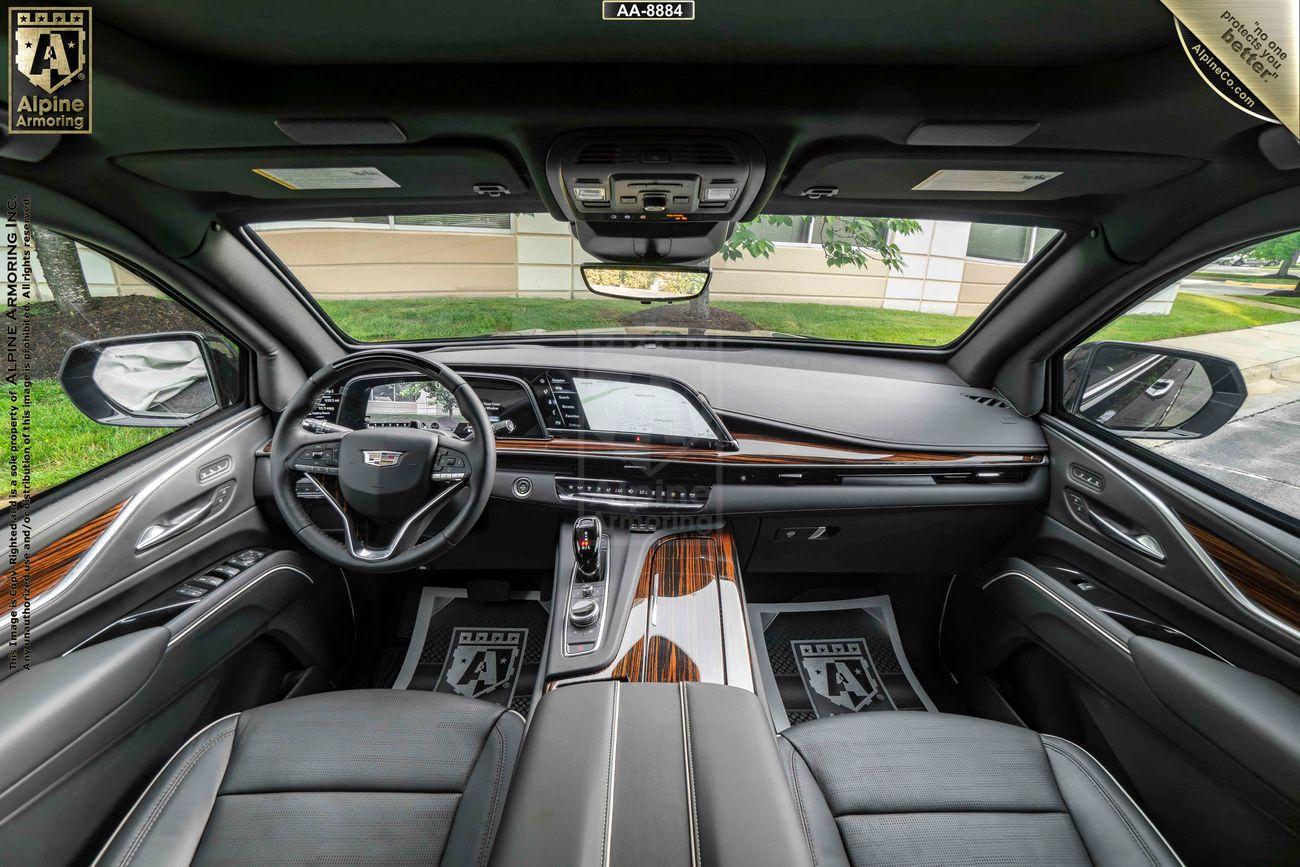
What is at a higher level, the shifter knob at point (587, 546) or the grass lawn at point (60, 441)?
the grass lawn at point (60, 441)

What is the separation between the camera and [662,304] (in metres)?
2.34

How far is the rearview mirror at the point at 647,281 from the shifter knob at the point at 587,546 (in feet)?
2.97

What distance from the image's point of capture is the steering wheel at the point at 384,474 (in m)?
1.66

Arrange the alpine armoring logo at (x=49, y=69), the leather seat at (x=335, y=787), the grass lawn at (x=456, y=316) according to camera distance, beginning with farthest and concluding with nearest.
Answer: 1. the grass lawn at (x=456, y=316)
2. the leather seat at (x=335, y=787)
3. the alpine armoring logo at (x=49, y=69)

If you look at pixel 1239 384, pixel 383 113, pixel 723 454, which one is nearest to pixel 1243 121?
pixel 1239 384

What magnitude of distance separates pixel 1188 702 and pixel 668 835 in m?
1.39

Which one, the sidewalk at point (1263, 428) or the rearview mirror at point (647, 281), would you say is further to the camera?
the rearview mirror at point (647, 281)

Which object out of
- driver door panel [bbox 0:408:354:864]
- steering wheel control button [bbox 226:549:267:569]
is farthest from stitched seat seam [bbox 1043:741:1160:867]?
steering wheel control button [bbox 226:549:267:569]

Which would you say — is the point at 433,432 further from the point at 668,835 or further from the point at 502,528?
the point at 668,835

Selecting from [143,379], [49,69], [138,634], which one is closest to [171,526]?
[138,634]

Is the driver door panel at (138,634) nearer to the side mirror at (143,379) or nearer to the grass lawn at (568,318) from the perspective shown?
the side mirror at (143,379)

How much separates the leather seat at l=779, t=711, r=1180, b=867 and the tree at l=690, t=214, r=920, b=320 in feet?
5.22

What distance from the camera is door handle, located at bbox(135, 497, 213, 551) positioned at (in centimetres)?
165

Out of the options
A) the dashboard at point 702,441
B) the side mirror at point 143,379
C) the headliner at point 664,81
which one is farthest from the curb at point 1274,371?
the side mirror at point 143,379
